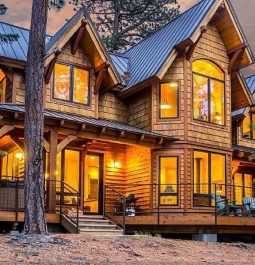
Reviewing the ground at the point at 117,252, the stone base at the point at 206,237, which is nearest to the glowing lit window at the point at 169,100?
the stone base at the point at 206,237

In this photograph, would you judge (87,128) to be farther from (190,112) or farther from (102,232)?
(190,112)

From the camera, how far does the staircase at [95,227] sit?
54.2ft

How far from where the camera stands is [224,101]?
891 inches

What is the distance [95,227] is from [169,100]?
6654mm

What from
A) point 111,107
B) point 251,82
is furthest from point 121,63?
point 251,82

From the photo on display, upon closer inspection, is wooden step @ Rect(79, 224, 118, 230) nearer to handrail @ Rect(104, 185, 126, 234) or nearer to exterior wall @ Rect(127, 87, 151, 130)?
handrail @ Rect(104, 185, 126, 234)

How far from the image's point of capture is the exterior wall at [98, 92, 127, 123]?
2206 centimetres

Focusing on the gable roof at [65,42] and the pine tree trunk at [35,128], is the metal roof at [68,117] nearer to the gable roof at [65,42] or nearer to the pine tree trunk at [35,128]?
the gable roof at [65,42]

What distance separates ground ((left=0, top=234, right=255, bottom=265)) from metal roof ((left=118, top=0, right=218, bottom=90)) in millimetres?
8227

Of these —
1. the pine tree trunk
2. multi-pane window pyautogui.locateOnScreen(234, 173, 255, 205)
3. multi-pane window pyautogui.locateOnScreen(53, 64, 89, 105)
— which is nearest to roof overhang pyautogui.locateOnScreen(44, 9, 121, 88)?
multi-pane window pyautogui.locateOnScreen(53, 64, 89, 105)

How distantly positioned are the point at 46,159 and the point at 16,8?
17.2 metres

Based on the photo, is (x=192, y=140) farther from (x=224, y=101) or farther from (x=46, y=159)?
(x=46, y=159)

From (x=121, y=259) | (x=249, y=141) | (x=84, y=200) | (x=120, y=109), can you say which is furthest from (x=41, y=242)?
(x=249, y=141)

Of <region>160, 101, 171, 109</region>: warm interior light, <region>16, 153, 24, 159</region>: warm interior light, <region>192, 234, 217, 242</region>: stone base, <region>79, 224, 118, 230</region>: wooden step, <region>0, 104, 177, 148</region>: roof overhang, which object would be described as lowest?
<region>192, 234, 217, 242</region>: stone base
